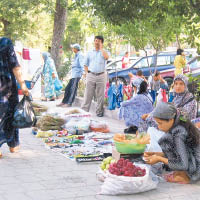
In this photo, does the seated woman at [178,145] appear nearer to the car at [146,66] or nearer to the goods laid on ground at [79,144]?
the goods laid on ground at [79,144]

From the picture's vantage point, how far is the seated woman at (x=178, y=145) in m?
5.03

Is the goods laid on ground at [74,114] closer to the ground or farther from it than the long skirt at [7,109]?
closer to the ground

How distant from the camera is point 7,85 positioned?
636 cm

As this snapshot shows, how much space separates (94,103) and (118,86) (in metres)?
1.18

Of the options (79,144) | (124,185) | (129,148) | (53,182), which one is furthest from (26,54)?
(124,185)

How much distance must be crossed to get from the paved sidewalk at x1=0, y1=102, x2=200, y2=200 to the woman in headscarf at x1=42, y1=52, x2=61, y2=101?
8.71 m

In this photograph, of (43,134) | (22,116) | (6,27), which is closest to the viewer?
(22,116)

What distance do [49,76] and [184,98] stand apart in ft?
30.6

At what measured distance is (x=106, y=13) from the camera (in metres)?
6.94

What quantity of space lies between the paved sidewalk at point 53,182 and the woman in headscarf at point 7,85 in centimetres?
46

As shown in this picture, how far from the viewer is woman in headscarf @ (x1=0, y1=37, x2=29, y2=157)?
6309 millimetres

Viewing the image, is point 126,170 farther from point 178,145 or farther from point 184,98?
point 184,98

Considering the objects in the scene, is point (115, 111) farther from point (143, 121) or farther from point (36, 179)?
point (36, 179)

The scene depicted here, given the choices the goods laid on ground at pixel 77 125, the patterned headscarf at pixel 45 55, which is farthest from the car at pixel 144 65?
the goods laid on ground at pixel 77 125
